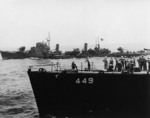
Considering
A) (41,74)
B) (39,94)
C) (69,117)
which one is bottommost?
(69,117)

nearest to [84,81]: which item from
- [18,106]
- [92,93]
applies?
[92,93]

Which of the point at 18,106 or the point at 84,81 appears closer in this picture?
the point at 84,81

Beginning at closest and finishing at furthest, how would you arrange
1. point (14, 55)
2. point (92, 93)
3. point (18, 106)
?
point (92, 93) < point (18, 106) < point (14, 55)

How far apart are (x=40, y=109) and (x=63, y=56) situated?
275 ft

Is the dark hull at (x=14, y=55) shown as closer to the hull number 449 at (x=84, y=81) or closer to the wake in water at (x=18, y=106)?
the wake in water at (x=18, y=106)

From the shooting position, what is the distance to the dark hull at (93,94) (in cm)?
1769

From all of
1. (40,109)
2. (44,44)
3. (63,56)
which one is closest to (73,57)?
(63,56)

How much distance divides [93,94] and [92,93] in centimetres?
9

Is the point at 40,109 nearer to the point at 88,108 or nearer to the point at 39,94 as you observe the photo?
the point at 39,94

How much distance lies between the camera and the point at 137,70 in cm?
1911

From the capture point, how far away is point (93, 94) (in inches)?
726

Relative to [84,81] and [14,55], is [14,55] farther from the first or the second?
[84,81]

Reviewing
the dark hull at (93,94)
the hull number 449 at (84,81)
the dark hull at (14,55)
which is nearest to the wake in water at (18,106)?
the dark hull at (93,94)

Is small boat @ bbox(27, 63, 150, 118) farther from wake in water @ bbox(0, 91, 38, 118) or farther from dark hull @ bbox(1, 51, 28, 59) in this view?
dark hull @ bbox(1, 51, 28, 59)
